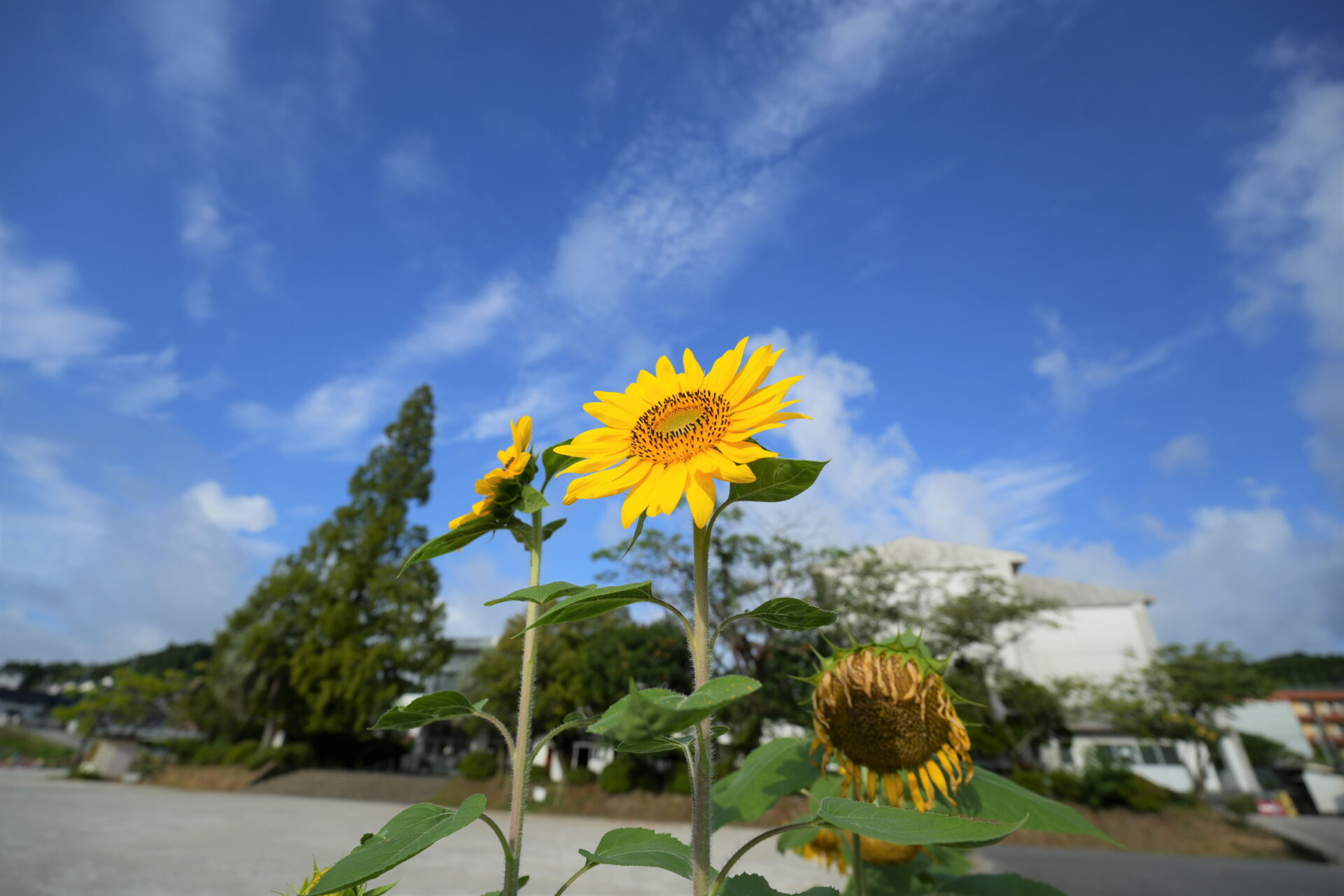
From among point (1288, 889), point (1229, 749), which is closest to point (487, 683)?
point (1288, 889)

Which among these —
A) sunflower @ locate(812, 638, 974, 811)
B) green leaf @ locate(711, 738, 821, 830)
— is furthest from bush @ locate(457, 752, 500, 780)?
sunflower @ locate(812, 638, 974, 811)

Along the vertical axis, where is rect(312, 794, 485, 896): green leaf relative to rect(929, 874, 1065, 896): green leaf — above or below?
above

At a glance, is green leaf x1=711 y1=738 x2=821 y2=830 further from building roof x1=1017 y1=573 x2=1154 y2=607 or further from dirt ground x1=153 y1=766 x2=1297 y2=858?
building roof x1=1017 y1=573 x2=1154 y2=607

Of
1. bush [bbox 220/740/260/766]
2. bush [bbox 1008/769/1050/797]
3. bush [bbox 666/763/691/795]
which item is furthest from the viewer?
bush [bbox 220/740/260/766]

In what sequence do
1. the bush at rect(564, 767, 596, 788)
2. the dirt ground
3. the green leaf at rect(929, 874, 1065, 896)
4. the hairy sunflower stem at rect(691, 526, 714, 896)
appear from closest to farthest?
the hairy sunflower stem at rect(691, 526, 714, 896) → the green leaf at rect(929, 874, 1065, 896) → the dirt ground → the bush at rect(564, 767, 596, 788)

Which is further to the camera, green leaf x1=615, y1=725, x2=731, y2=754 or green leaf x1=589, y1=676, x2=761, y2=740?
green leaf x1=615, y1=725, x2=731, y2=754

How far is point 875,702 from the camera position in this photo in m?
1.15

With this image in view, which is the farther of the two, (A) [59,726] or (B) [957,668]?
(A) [59,726]

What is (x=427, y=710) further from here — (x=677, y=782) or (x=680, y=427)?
(x=677, y=782)

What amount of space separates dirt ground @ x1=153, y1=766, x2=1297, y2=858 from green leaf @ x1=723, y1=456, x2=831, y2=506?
41.7 feet

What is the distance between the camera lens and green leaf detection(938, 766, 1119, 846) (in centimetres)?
98

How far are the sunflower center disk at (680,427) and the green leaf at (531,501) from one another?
0.57ft

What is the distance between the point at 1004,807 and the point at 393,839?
94 centimetres

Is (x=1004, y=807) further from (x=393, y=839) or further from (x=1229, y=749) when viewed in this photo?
(x=1229, y=749)
